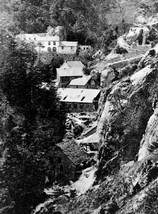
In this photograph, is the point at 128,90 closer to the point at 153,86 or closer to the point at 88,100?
the point at 153,86

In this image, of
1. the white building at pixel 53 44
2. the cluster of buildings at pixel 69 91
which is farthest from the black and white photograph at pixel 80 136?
the white building at pixel 53 44

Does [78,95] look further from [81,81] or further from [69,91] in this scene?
[81,81]

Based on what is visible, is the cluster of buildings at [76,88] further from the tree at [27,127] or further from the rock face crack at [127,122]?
the rock face crack at [127,122]

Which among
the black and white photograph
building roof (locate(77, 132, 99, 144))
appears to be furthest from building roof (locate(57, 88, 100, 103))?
building roof (locate(77, 132, 99, 144))

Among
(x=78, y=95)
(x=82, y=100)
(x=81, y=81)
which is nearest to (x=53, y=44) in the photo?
(x=81, y=81)

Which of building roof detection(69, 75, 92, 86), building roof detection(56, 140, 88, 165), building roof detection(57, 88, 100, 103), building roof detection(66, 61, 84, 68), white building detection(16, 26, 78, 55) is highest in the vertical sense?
white building detection(16, 26, 78, 55)

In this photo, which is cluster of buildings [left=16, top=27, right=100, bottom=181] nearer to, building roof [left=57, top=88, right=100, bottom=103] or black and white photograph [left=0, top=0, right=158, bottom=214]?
building roof [left=57, top=88, right=100, bottom=103]

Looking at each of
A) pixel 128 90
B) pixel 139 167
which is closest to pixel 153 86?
pixel 128 90
